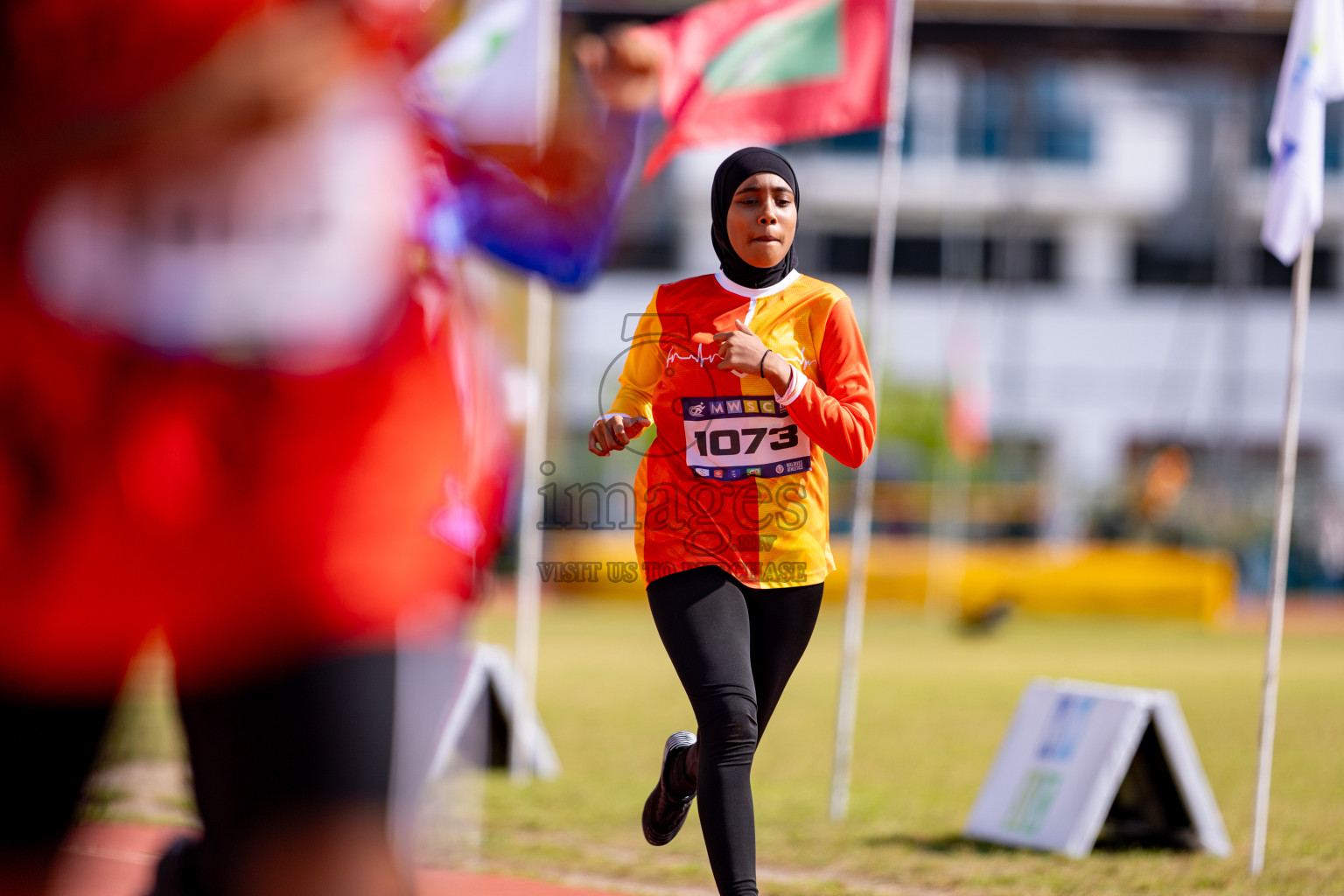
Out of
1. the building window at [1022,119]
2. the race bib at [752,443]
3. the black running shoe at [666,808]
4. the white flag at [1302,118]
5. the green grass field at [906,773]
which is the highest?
the building window at [1022,119]

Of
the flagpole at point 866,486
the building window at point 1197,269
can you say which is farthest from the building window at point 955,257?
the flagpole at point 866,486

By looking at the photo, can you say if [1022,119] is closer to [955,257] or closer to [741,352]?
[955,257]

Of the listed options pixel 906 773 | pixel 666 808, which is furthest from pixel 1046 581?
pixel 666 808

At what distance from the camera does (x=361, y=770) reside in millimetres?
1876

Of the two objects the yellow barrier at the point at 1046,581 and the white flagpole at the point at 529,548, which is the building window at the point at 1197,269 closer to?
the yellow barrier at the point at 1046,581

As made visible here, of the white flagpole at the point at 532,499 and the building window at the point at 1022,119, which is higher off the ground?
the building window at the point at 1022,119

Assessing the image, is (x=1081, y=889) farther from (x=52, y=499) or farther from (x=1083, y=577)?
(x=1083, y=577)

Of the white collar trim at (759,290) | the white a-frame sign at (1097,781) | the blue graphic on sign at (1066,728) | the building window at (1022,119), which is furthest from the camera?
the building window at (1022,119)

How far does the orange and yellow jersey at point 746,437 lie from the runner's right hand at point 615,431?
0.39 ft

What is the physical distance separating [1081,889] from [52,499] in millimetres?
4510

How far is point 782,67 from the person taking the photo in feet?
22.9

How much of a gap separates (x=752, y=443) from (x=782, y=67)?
3.43m

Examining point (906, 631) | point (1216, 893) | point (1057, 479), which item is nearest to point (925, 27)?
point (1057, 479)

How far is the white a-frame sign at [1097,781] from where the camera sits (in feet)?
20.7
